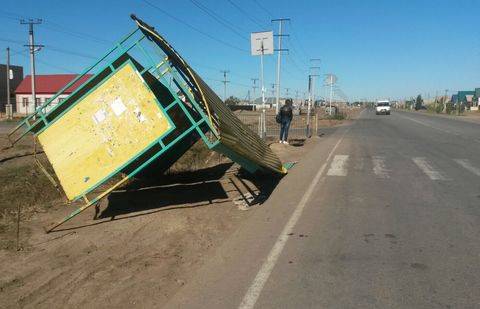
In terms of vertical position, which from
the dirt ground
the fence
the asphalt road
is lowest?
the fence

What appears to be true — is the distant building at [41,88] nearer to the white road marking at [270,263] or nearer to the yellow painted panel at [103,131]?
the yellow painted panel at [103,131]

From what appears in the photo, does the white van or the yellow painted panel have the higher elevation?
the yellow painted panel

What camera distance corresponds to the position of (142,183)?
1253 cm

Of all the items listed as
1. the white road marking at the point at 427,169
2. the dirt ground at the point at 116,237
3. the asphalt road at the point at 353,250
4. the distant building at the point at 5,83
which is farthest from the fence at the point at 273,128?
the distant building at the point at 5,83

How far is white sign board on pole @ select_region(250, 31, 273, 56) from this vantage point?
1909 centimetres

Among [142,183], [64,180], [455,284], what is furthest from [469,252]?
[142,183]

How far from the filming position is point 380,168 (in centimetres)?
1318

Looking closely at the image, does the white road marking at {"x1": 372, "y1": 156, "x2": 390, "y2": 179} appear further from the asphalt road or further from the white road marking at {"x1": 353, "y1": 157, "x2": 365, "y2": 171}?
the asphalt road

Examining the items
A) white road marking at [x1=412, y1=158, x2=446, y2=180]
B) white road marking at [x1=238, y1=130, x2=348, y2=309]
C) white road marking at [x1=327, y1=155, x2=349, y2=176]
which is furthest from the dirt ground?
white road marking at [x1=412, y1=158, x2=446, y2=180]

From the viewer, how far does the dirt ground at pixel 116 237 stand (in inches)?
212

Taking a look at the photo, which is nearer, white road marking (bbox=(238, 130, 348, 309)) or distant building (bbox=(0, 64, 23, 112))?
white road marking (bbox=(238, 130, 348, 309))

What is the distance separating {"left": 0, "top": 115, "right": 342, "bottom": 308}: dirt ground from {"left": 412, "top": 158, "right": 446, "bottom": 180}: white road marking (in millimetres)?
3834

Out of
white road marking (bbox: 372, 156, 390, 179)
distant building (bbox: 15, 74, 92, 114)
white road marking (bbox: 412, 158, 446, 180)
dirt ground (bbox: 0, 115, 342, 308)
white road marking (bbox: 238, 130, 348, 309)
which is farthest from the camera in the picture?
distant building (bbox: 15, 74, 92, 114)

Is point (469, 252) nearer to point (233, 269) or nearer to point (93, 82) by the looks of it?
point (233, 269)
